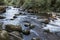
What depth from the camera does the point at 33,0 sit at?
2367cm

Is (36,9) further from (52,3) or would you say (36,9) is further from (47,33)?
(47,33)

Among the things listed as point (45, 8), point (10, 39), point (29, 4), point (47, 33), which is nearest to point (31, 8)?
point (29, 4)

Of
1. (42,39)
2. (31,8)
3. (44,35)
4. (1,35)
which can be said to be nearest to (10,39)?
(1,35)

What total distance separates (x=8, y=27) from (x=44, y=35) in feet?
8.53

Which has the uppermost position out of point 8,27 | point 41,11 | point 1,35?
point 1,35

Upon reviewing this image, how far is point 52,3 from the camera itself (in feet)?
77.2

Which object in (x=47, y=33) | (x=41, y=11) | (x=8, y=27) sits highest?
(x=8, y=27)

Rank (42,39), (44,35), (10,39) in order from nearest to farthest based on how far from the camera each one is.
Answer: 1. (10,39)
2. (42,39)
3. (44,35)

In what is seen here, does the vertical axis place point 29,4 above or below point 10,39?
below

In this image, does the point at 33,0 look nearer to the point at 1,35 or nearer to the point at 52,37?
the point at 52,37

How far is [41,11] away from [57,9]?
244cm

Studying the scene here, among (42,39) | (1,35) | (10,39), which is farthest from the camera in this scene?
(42,39)

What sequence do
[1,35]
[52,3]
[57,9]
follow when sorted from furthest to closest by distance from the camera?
[52,3] < [57,9] < [1,35]

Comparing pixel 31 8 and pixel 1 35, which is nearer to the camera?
pixel 1 35
